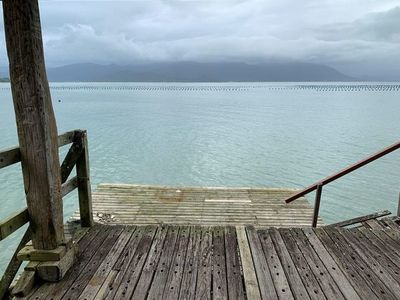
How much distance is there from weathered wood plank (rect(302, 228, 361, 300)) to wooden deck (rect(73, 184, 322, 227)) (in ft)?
9.85

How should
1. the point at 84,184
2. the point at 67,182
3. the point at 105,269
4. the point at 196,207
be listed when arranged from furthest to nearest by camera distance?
the point at 196,207
the point at 84,184
the point at 67,182
the point at 105,269

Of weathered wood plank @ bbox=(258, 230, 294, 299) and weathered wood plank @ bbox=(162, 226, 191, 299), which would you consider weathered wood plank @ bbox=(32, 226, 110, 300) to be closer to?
weathered wood plank @ bbox=(162, 226, 191, 299)

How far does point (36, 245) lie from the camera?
346cm

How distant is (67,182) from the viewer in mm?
4121

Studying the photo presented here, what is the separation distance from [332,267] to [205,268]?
1.41 meters

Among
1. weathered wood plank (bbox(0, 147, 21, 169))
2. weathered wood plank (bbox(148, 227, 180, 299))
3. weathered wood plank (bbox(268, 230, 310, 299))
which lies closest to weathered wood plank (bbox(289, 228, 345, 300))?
weathered wood plank (bbox(268, 230, 310, 299))

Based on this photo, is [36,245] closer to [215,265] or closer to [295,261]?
[215,265]

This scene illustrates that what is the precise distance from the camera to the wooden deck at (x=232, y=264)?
3.25 m

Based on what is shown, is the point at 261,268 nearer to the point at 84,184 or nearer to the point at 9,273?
the point at 84,184

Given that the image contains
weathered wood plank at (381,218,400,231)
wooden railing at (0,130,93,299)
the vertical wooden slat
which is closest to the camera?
wooden railing at (0,130,93,299)

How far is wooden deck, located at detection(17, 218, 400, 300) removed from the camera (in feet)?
10.7

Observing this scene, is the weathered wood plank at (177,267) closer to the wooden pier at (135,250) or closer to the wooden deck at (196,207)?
the wooden pier at (135,250)

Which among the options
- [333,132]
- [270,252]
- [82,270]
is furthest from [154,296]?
[333,132]

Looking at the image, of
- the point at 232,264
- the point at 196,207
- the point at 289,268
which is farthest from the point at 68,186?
the point at 196,207
